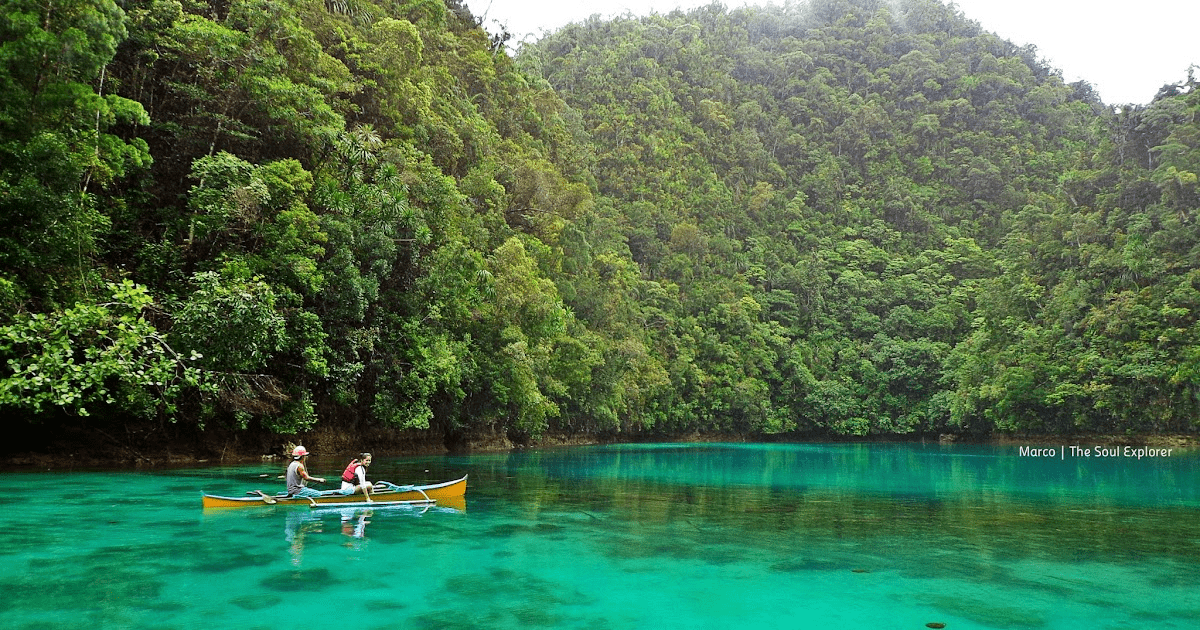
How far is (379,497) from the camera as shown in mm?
14195

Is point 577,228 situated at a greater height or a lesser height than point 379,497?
greater

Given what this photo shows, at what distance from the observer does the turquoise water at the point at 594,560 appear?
23.2 ft

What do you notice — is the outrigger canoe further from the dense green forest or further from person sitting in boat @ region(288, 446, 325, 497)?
the dense green forest

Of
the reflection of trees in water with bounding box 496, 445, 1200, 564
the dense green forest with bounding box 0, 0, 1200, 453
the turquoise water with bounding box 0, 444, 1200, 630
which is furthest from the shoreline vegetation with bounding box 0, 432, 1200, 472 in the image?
the reflection of trees in water with bounding box 496, 445, 1200, 564

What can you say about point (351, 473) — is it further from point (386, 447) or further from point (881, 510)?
point (386, 447)

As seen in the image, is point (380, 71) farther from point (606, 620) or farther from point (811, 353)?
point (811, 353)

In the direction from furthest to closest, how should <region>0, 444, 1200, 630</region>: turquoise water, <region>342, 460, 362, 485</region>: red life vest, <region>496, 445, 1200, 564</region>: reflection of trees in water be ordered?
1. <region>342, 460, 362, 485</region>: red life vest
2. <region>496, 445, 1200, 564</region>: reflection of trees in water
3. <region>0, 444, 1200, 630</region>: turquoise water

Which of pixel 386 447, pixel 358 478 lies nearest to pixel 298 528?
pixel 358 478

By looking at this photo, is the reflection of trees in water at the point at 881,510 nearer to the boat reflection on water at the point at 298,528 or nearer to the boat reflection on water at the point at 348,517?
the boat reflection on water at the point at 348,517

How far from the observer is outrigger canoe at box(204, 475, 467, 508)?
12.5 m

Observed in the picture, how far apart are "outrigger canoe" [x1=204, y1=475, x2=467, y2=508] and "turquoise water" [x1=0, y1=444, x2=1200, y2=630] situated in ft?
0.65

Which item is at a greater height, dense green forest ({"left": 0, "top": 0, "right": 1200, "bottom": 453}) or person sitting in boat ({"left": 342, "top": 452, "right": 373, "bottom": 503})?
dense green forest ({"left": 0, "top": 0, "right": 1200, "bottom": 453})

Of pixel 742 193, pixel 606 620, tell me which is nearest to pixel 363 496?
pixel 606 620

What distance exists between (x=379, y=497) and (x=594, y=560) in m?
5.98
